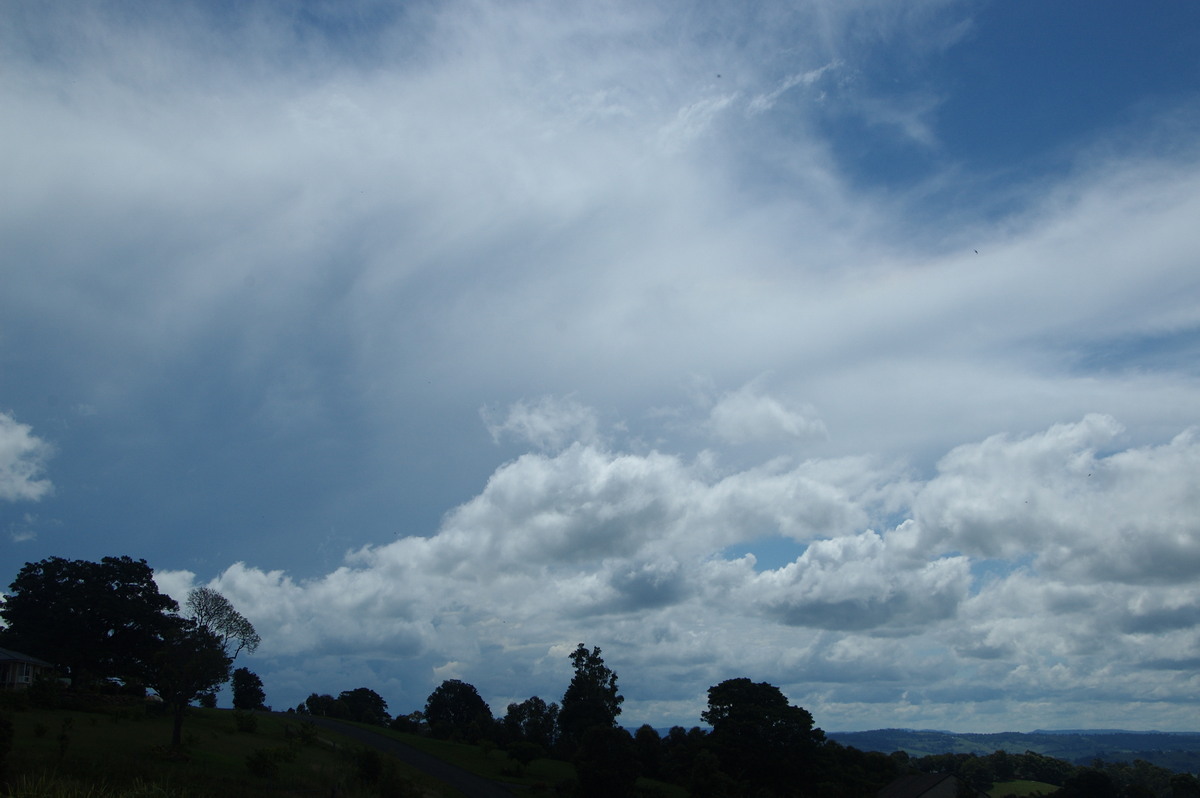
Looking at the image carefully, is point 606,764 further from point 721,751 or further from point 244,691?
point 244,691

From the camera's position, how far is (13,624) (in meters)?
68.2

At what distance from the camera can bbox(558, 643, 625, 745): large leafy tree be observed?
265ft

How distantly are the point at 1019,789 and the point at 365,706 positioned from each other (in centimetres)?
8439

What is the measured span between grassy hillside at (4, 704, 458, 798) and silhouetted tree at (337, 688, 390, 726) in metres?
49.4

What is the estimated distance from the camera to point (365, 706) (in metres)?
113

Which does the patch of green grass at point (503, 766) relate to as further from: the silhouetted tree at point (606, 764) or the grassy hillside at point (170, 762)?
the grassy hillside at point (170, 762)

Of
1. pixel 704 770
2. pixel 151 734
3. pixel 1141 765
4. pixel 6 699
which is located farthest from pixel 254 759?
pixel 1141 765

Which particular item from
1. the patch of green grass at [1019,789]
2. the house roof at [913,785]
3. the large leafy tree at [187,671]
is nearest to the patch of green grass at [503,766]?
the house roof at [913,785]

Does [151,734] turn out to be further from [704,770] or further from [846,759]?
[846,759]

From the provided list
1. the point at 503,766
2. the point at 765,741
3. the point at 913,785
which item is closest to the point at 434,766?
the point at 503,766

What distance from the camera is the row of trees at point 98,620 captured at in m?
66.8

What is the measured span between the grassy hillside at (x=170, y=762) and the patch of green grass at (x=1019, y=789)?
6100 cm

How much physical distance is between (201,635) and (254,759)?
15.2 metres

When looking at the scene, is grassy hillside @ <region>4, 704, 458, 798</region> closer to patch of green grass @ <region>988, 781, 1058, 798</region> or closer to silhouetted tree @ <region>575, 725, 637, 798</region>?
silhouetted tree @ <region>575, 725, 637, 798</region>
